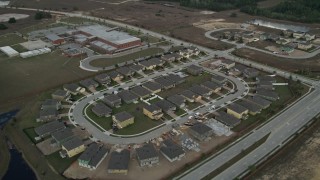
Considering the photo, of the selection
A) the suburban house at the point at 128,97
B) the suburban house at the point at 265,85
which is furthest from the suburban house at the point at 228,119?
the suburban house at the point at 128,97

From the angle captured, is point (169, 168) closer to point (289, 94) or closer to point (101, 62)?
point (289, 94)

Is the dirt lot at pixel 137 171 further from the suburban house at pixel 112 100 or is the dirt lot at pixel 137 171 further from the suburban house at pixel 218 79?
the suburban house at pixel 218 79

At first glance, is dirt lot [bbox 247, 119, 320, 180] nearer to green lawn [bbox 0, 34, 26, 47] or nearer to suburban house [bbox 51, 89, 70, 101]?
suburban house [bbox 51, 89, 70, 101]

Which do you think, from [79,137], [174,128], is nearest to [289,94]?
[174,128]

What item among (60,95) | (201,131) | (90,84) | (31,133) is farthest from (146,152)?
(90,84)

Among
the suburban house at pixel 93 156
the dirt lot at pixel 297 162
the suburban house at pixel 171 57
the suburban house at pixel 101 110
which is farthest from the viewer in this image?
the suburban house at pixel 171 57
